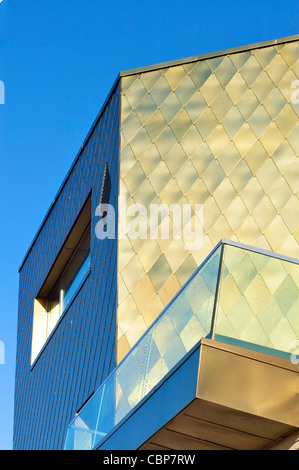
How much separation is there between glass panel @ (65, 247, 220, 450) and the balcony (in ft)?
0.05

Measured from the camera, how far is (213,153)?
13031 mm

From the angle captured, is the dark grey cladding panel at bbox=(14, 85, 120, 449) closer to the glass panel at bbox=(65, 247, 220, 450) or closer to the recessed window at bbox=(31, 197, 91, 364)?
the recessed window at bbox=(31, 197, 91, 364)

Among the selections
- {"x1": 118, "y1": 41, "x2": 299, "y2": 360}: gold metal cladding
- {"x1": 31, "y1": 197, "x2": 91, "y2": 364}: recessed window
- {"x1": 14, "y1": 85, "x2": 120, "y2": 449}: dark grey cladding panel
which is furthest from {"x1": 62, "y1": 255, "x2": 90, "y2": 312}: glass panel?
{"x1": 118, "y1": 41, "x2": 299, "y2": 360}: gold metal cladding

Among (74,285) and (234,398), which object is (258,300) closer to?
(234,398)

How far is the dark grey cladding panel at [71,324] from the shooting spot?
13.2m

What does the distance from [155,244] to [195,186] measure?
3.84ft

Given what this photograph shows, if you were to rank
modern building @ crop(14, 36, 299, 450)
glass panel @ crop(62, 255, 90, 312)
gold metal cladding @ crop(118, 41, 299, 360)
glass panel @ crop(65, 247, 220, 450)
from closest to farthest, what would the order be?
1. modern building @ crop(14, 36, 299, 450)
2. glass panel @ crop(65, 247, 220, 450)
3. gold metal cladding @ crop(118, 41, 299, 360)
4. glass panel @ crop(62, 255, 90, 312)

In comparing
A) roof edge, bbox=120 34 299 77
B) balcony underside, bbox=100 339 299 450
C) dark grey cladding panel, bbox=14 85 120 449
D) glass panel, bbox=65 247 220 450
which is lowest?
balcony underside, bbox=100 339 299 450

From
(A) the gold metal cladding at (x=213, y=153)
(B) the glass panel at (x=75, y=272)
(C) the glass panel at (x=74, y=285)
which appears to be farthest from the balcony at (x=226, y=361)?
(B) the glass panel at (x=75, y=272)

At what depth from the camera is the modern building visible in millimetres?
6117

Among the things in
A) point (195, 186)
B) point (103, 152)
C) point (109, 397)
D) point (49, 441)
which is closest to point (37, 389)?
point (49, 441)

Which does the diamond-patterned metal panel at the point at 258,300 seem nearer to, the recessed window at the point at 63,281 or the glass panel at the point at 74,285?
the recessed window at the point at 63,281

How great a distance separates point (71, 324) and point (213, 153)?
461 cm

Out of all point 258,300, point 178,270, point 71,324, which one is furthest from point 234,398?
point 71,324
